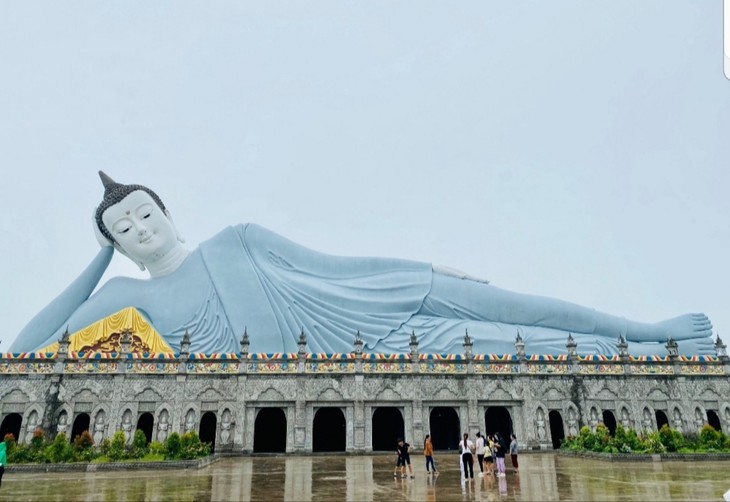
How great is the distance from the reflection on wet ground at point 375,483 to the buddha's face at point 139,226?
19.7 meters

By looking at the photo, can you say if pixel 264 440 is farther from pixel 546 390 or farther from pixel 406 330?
pixel 546 390

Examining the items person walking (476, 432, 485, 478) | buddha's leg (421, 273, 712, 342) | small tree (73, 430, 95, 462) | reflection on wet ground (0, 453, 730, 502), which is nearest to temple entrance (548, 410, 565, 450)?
reflection on wet ground (0, 453, 730, 502)

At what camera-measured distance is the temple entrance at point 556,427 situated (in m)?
27.8

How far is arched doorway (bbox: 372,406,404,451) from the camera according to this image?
30109 mm

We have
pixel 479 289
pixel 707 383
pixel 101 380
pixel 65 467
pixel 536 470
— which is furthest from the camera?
pixel 479 289

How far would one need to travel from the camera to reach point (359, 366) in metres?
26.8

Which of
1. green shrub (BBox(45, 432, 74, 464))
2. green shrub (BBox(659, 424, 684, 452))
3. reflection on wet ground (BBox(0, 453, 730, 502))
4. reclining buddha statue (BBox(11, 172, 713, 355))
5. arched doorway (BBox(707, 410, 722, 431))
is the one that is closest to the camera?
reflection on wet ground (BBox(0, 453, 730, 502))

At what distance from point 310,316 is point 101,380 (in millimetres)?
12560

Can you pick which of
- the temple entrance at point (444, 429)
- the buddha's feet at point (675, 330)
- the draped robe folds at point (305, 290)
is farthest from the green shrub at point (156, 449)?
the buddha's feet at point (675, 330)

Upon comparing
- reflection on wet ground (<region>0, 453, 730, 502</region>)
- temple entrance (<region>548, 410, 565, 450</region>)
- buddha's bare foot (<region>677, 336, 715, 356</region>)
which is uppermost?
buddha's bare foot (<region>677, 336, 715, 356</region>)

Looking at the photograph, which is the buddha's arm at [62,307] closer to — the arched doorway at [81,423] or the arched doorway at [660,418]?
the arched doorway at [81,423]

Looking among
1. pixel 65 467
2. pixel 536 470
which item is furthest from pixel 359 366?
pixel 65 467

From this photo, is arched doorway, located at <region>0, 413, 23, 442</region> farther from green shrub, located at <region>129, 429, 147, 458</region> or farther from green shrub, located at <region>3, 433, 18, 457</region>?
green shrub, located at <region>129, 429, 147, 458</region>

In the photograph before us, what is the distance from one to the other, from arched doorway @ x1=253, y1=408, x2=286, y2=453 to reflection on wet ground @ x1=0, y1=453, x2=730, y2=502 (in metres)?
9.10
